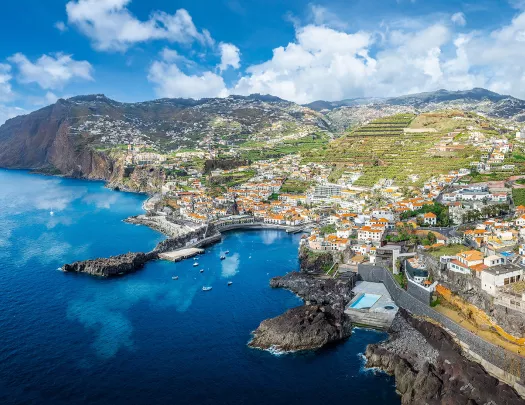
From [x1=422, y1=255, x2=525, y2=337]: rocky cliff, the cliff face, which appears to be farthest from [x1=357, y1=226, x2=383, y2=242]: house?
the cliff face

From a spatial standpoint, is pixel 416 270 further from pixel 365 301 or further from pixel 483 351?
pixel 483 351

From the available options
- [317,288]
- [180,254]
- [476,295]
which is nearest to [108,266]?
[180,254]

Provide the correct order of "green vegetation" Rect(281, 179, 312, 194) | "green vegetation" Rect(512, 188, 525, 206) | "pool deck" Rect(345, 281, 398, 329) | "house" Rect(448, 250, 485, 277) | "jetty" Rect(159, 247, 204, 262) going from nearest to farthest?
"house" Rect(448, 250, 485, 277)
"pool deck" Rect(345, 281, 398, 329)
"green vegetation" Rect(512, 188, 525, 206)
"jetty" Rect(159, 247, 204, 262)
"green vegetation" Rect(281, 179, 312, 194)

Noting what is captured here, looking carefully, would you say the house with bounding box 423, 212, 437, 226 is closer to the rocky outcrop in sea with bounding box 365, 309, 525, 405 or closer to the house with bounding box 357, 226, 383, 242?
the house with bounding box 357, 226, 383, 242

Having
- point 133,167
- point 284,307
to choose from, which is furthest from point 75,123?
point 284,307

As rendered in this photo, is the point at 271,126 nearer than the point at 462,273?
No

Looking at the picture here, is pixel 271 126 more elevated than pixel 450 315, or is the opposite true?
pixel 271 126

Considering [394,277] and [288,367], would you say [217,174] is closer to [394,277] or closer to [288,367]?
[394,277]
